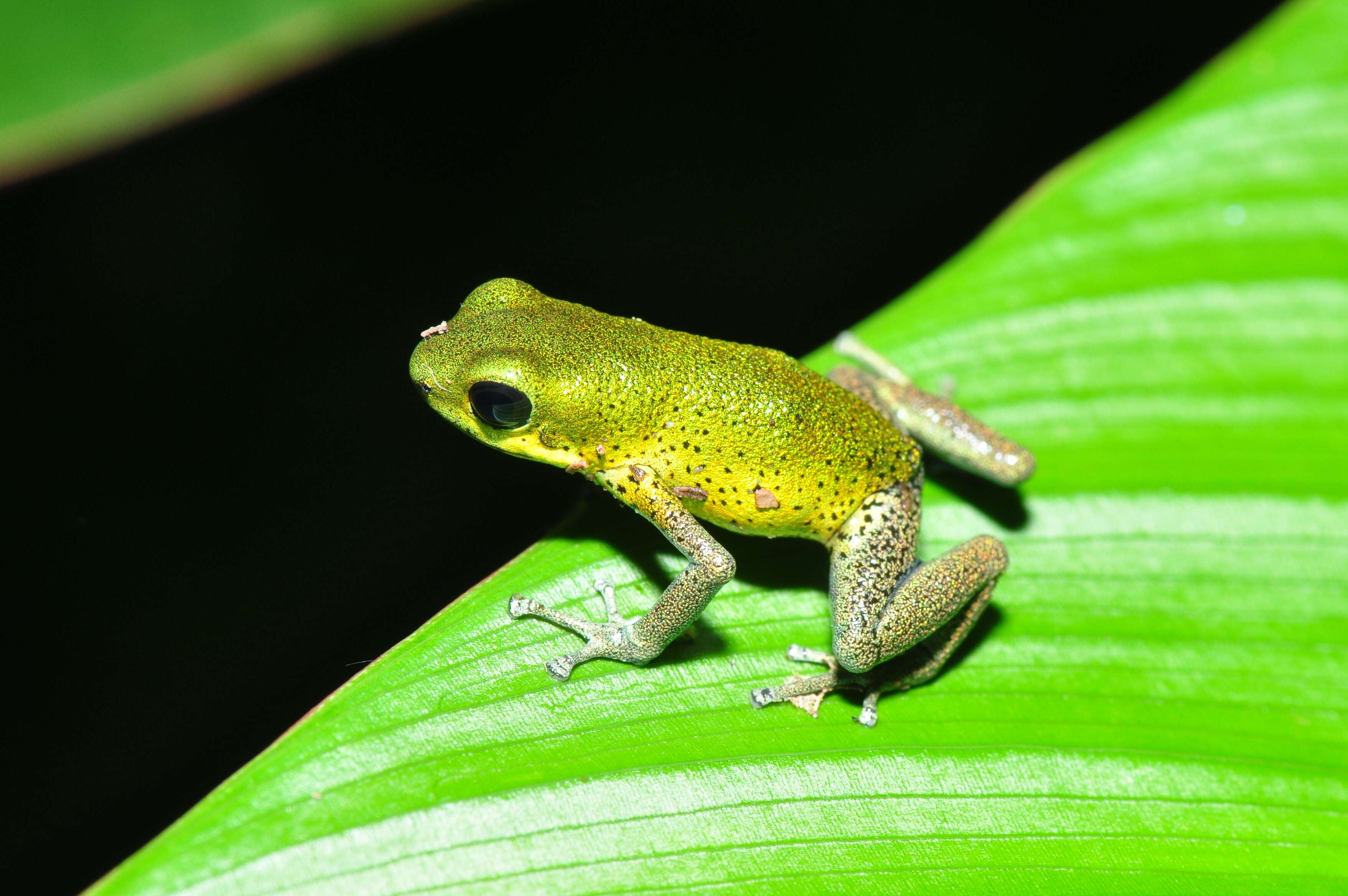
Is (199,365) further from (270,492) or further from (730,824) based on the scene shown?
(730,824)

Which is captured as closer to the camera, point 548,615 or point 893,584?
point 548,615

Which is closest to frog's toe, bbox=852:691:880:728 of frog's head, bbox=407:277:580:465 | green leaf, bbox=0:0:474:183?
frog's head, bbox=407:277:580:465

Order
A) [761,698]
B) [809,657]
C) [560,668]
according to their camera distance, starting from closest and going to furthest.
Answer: [560,668] < [761,698] < [809,657]

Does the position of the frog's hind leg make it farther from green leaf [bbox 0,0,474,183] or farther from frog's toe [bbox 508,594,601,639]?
green leaf [bbox 0,0,474,183]

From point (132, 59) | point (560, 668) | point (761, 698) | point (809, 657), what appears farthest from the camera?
point (809, 657)

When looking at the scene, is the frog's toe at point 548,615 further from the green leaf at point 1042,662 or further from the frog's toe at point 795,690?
the frog's toe at point 795,690

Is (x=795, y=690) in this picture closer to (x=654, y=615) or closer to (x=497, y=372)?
(x=654, y=615)

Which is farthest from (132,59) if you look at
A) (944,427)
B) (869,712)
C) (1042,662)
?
(1042,662)

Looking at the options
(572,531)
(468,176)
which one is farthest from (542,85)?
(572,531)
